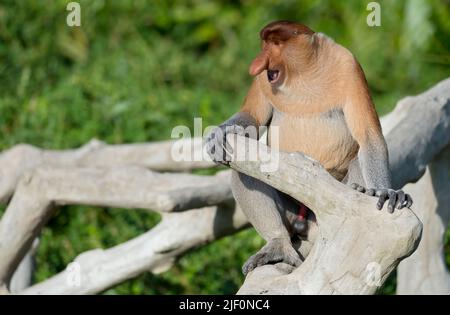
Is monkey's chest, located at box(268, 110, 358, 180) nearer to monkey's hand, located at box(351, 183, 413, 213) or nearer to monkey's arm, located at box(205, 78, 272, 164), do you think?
monkey's arm, located at box(205, 78, 272, 164)

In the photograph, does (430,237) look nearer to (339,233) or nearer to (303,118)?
(303,118)

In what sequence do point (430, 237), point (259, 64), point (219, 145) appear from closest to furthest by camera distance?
point (219, 145) < point (259, 64) < point (430, 237)

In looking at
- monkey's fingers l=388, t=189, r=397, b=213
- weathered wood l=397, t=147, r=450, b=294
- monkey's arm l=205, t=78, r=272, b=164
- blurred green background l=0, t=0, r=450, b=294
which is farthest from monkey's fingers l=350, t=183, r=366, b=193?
blurred green background l=0, t=0, r=450, b=294

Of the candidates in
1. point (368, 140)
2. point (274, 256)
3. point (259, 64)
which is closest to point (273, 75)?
point (259, 64)

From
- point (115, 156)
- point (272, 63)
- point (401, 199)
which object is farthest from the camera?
point (115, 156)

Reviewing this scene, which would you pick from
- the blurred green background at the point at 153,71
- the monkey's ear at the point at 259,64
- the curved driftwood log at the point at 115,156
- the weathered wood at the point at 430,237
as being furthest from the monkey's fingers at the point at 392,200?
the blurred green background at the point at 153,71

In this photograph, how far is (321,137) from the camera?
436 centimetres

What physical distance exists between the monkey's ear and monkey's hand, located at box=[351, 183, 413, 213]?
0.59 metres

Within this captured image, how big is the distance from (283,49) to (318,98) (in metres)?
0.28

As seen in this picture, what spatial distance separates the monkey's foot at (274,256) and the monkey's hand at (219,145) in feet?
1.35

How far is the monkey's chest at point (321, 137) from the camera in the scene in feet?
14.3

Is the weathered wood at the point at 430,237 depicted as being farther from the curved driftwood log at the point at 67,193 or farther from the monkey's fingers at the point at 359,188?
the monkey's fingers at the point at 359,188
